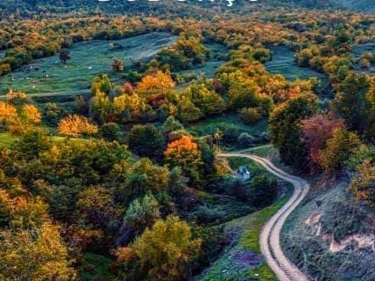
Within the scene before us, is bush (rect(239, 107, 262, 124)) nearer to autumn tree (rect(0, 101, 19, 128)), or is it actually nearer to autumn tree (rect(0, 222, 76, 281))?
autumn tree (rect(0, 101, 19, 128))

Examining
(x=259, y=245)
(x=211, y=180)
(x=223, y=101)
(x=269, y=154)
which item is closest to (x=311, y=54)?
(x=223, y=101)

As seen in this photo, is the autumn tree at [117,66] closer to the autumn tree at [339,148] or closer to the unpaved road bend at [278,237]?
the unpaved road bend at [278,237]

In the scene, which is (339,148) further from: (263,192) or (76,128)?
(76,128)

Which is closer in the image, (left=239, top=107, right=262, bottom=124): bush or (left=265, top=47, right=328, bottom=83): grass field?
(left=239, top=107, right=262, bottom=124): bush

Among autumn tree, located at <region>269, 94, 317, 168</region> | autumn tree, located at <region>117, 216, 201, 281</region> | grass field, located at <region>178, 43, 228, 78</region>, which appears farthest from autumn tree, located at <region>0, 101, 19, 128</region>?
grass field, located at <region>178, 43, 228, 78</region>

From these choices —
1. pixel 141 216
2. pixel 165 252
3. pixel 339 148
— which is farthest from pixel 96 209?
pixel 339 148

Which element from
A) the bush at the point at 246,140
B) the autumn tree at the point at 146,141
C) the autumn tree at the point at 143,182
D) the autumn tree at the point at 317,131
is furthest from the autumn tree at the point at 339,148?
the bush at the point at 246,140

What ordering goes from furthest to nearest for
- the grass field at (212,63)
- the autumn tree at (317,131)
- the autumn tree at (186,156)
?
the grass field at (212,63), the autumn tree at (186,156), the autumn tree at (317,131)
